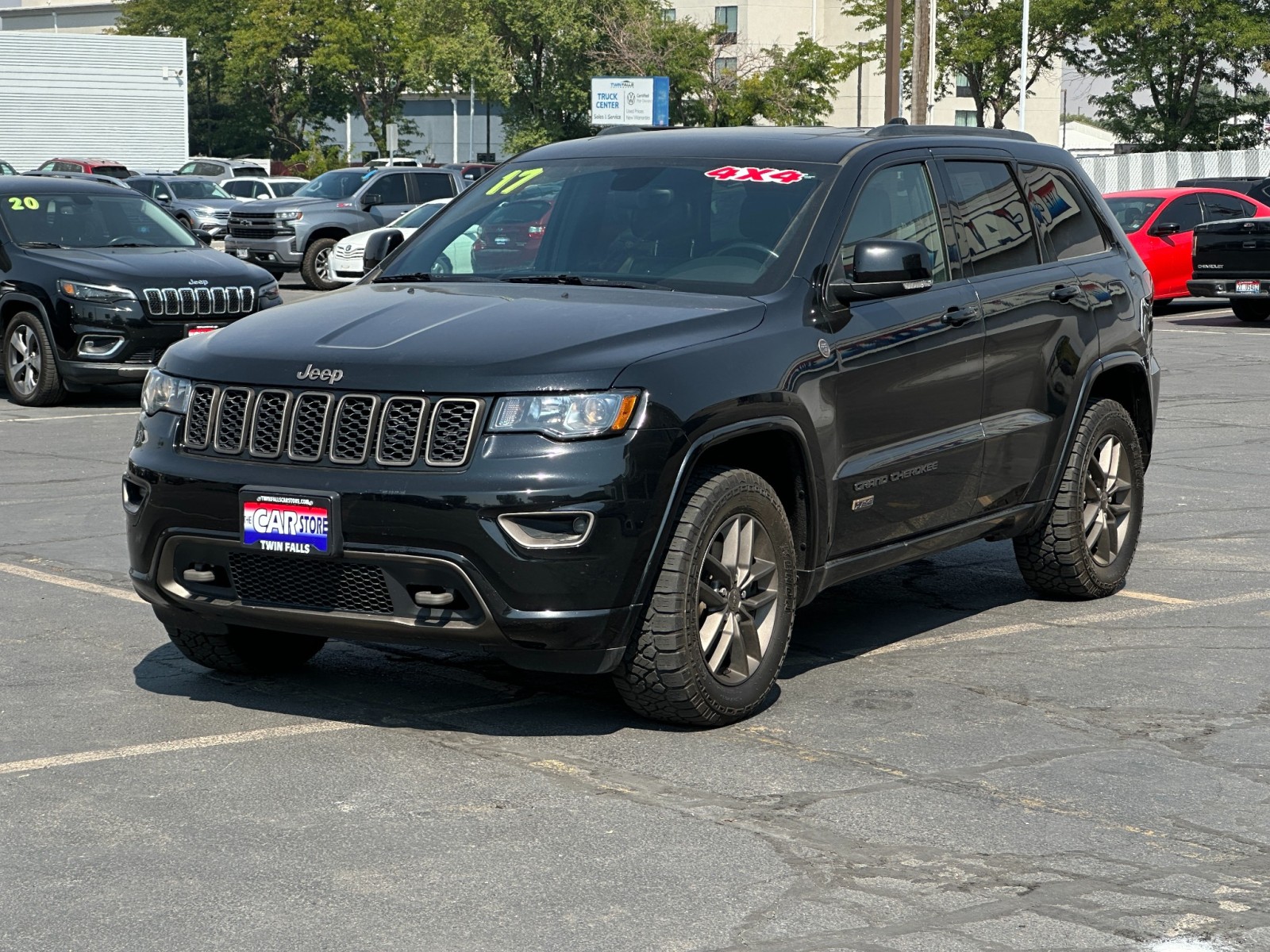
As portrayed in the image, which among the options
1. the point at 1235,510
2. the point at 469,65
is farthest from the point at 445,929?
the point at 469,65

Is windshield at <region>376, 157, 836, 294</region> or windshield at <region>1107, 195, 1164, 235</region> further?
windshield at <region>1107, 195, 1164, 235</region>

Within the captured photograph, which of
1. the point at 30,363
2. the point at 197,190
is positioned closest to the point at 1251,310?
the point at 30,363

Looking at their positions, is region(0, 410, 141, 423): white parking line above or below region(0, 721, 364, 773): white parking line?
below

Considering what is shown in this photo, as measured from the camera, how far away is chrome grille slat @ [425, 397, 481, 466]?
5254mm

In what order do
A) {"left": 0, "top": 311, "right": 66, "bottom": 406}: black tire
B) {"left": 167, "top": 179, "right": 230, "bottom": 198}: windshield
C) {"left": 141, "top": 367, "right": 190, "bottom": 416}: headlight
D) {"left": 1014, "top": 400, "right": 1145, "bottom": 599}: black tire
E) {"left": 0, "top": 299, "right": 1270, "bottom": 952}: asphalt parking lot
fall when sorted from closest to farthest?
{"left": 0, "top": 299, "right": 1270, "bottom": 952}: asphalt parking lot < {"left": 141, "top": 367, "right": 190, "bottom": 416}: headlight < {"left": 1014, "top": 400, "right": 1145, "bottom": 599}: black tire < {"left": 0, "top": 311, "right": 66, "bottom": 406}: black tire < {"left": 167, "top": 179, "right": 230, "bottom": 198}: windshield

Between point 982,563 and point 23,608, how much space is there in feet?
14.3

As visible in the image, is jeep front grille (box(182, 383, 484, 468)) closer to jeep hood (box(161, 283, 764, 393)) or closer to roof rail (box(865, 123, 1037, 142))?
jeep hood (box(161, 283, 764, 393))

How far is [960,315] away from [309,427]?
2567mm

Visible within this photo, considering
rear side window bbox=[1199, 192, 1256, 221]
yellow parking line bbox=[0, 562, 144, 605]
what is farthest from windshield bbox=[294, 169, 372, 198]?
yellow parking line bbox=[0, 562, 144, 605]

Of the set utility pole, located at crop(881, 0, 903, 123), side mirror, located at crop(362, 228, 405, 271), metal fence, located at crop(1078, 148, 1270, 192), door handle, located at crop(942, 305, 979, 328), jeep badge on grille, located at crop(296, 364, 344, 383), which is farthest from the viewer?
metal fence, located at crop(1078, 148, 1270, 192)

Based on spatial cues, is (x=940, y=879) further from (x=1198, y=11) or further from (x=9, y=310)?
(x=1198, y=11)

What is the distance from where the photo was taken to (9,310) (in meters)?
15.5

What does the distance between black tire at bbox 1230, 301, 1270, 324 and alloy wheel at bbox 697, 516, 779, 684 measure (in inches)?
805

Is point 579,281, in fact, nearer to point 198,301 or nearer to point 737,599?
point 737,599
